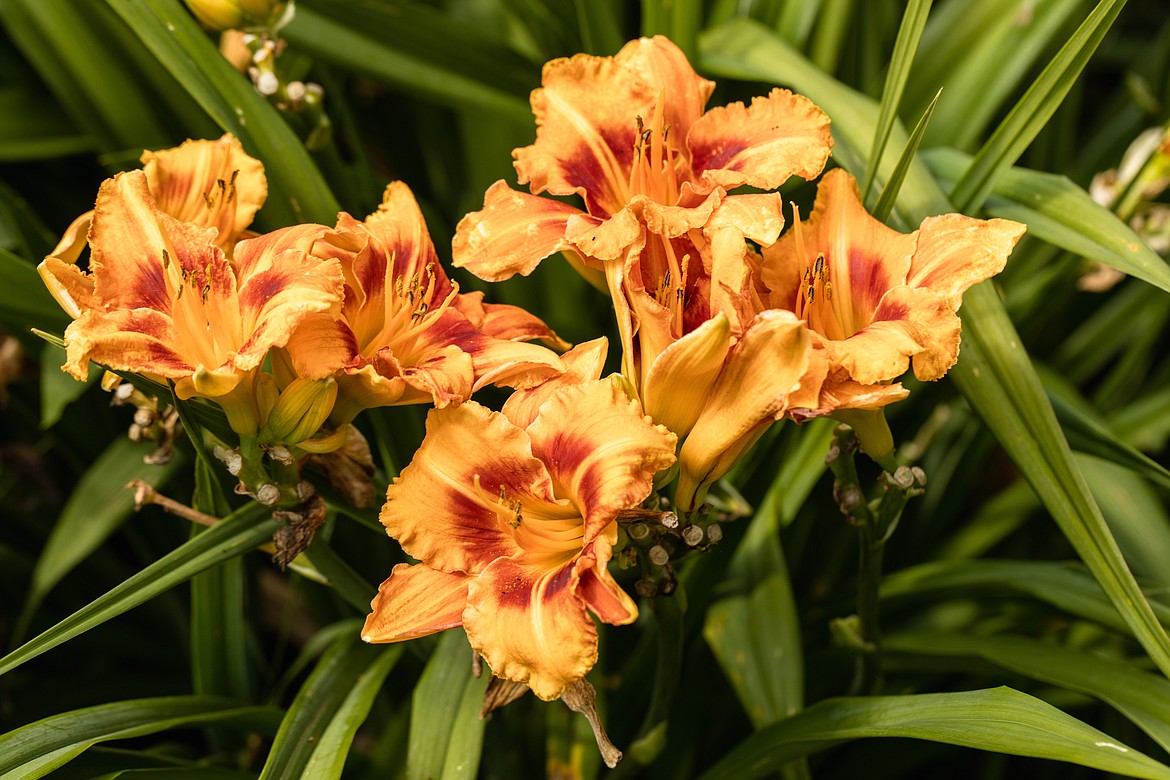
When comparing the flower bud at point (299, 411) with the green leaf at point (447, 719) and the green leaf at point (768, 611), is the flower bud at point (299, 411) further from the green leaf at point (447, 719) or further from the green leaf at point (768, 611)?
the green leaf at point (768, 611)

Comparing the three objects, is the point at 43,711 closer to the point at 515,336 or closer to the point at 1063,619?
the point at 515,336

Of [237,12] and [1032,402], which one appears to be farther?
[237,12]

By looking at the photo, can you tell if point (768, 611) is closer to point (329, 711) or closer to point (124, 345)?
point (329, 711)

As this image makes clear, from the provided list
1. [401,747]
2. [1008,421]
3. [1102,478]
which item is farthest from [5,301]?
[1102,478]

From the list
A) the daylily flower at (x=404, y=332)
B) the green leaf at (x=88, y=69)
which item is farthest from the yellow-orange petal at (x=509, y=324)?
the green leaf at (x=88, y=69)

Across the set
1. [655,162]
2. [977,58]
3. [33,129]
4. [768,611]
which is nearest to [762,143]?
[655,162]

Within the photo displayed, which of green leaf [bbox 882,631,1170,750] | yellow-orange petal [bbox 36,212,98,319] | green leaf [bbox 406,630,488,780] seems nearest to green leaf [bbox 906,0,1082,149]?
green leaf [bbox 882,631,1170,750]
